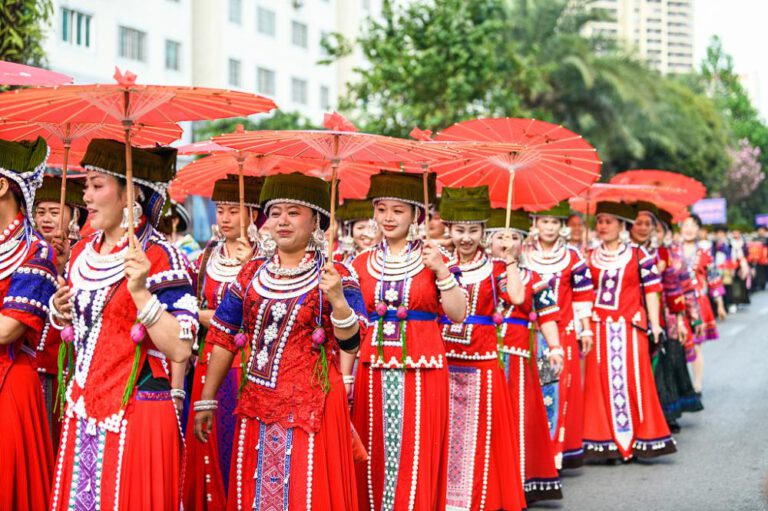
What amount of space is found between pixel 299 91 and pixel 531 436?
3724 cm

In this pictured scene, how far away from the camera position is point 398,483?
6496mm

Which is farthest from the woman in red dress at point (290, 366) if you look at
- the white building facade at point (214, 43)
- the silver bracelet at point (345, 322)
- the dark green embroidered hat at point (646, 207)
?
the white building facade at point (214, 43)

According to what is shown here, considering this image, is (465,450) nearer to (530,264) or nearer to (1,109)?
(530,264)

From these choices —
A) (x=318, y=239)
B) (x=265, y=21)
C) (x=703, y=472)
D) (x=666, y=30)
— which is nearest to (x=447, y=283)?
(x=318, y=239)

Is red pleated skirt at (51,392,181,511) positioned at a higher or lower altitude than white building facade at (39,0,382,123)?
lower

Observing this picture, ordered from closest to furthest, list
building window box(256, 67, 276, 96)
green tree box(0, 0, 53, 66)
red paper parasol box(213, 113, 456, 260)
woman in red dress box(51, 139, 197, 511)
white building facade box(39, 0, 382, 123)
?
woman in red dress box(51, 139, 197, 511) → red paper parasol box(213, 113, 456, 260) → green tree box(0, 0, 53, 66) → white building facade box(39, 0, 382, 123) → building window box(256, 67, 276, 96)

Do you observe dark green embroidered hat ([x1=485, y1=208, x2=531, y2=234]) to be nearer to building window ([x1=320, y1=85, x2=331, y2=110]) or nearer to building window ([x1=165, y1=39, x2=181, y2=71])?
building window ([x1=165, y1=39, x2=181, y2=71])

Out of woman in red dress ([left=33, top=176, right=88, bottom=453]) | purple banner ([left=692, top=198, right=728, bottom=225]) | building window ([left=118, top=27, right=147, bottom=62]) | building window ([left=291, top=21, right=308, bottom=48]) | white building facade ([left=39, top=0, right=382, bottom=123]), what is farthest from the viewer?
building window ([left=291, top=21, right=308, bottom=48])

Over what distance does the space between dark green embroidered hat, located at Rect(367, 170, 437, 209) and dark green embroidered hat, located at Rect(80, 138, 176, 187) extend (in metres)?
1.88

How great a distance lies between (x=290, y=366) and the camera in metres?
5.17

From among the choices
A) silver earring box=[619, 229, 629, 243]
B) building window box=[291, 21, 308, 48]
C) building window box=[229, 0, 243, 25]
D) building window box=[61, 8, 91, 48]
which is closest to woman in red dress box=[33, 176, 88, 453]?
silver earring box=[619, 229, 629, 243]

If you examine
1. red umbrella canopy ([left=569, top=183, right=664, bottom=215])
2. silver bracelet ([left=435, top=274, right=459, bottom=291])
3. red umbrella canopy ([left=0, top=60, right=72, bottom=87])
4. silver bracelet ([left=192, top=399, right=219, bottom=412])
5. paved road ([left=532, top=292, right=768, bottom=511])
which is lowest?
paved road ([left=532, top=292, right=768, bottom=511])

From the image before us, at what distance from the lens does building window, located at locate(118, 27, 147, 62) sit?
3259 cm

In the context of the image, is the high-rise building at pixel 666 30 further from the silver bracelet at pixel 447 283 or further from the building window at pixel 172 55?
the silver bracelet at pixel 447 283
